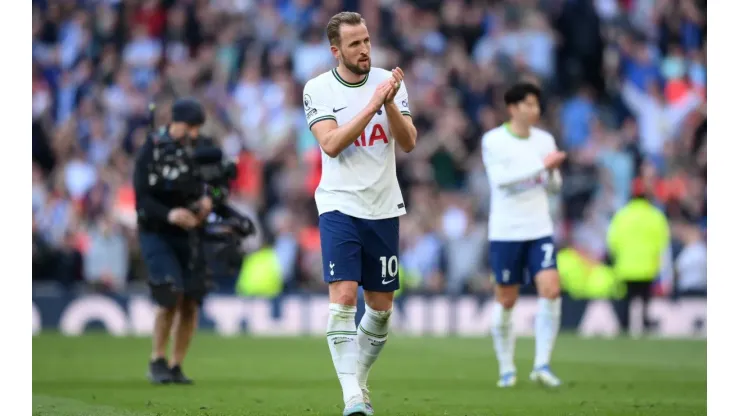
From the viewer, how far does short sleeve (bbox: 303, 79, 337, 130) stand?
9.09 m

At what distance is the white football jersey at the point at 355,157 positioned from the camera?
9.11 meters

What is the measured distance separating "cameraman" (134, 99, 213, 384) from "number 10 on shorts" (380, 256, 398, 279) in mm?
3503

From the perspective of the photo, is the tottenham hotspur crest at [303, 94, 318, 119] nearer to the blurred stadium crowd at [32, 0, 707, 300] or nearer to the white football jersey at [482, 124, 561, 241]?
the white football jersey at [482, 124, 561, 241]

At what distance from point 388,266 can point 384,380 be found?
3884 mm

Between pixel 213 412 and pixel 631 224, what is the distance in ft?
39.1

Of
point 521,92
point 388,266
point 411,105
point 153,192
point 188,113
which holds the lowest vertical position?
point 388,266

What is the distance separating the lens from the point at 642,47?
2394cm

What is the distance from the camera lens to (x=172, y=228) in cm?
1255

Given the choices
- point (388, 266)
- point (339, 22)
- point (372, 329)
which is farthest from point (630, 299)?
point (339, 22)

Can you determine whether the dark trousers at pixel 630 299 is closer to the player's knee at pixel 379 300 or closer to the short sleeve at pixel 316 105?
the player's knee at pixel 379 300

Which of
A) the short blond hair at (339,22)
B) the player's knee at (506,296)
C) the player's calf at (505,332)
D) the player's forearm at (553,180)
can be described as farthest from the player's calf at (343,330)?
the player's forearm at (553,180)

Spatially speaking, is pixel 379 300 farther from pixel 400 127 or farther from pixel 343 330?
pixel 400 127

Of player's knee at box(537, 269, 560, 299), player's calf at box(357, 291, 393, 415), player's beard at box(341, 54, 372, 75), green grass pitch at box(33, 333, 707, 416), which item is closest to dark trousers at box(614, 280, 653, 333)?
green grass pitch at box(33, 333, 707, 416)

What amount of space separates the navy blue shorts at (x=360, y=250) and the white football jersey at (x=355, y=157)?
7 cm
